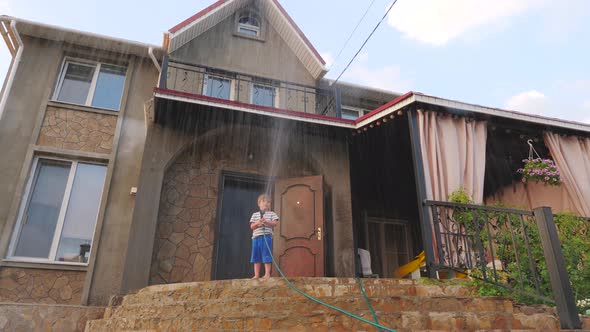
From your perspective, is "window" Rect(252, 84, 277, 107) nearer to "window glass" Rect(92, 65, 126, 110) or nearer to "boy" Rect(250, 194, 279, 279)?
"window glass" Rect(92, 65, 126, 110)

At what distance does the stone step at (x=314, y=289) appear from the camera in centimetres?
393

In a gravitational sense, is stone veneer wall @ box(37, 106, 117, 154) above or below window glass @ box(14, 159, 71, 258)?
above

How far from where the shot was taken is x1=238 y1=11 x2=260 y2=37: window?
9695mm

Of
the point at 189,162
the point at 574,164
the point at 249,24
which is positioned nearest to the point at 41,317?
the point at 189,162

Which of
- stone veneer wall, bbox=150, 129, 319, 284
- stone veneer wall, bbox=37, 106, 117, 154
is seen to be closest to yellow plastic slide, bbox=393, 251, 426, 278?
stone veneer wall, bbox=150, 129, 319, 284

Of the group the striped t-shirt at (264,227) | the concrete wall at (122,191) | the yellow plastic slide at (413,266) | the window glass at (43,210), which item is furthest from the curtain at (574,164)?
the window glass at (43,210)

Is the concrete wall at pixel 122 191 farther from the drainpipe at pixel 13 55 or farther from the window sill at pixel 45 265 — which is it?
the drainpipe at pixel 13 55

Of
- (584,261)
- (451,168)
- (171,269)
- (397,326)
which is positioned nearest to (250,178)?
(171,269)

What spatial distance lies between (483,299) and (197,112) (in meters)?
5.41

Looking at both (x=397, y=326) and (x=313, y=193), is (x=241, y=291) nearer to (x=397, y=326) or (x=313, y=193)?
(x=397, y=326)

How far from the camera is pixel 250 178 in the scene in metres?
7.56

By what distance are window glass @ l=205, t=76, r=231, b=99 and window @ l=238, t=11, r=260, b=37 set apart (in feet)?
5.41

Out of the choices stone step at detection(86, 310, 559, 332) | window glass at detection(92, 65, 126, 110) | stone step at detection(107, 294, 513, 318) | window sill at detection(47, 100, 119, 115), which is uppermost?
window glass at detection(92, 65, 126, 110)

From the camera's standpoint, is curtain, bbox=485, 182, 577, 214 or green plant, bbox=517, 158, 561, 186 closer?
green plant, bbox=517, 158, 561, 186
